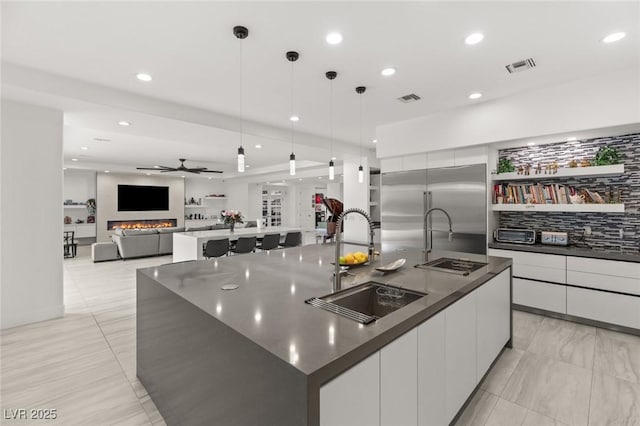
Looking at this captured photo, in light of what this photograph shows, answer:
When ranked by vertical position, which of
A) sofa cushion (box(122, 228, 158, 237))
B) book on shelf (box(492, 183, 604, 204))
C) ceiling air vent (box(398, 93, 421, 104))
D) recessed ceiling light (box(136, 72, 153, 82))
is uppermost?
ceiling air vent (box(398, 93, 421, 104))

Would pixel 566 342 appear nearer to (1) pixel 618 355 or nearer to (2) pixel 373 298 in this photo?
(1) pixel 618 355

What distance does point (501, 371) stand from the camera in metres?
2.42

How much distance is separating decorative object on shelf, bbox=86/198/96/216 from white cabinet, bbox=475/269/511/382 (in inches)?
465

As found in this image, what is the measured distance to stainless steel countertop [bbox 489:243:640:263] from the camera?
3.07 metres

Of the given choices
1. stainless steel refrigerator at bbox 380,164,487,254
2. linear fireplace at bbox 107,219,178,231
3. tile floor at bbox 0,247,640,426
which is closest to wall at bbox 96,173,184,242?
linear fireplace at bbox 107,219,178,231

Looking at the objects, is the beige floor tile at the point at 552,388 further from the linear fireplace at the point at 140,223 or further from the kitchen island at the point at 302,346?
the linear fireplace at the point at 140,223

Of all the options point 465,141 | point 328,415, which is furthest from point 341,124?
point 328,415

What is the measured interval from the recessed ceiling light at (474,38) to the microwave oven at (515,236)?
102 inches

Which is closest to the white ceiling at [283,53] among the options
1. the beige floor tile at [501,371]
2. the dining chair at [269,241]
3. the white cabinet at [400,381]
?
the white cabinet at [400,381]

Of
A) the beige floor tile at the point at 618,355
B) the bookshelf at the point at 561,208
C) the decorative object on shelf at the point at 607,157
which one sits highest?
the decorative object on shelf at the point at 607,157

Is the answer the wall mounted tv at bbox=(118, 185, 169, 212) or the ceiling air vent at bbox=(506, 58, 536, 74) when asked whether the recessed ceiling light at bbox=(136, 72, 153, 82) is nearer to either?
the ceiling air vent at bbox=(506, 58, 536, 74)

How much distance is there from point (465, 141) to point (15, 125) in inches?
214

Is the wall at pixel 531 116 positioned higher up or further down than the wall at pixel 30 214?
higher up

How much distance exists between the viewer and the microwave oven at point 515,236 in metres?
3.84
